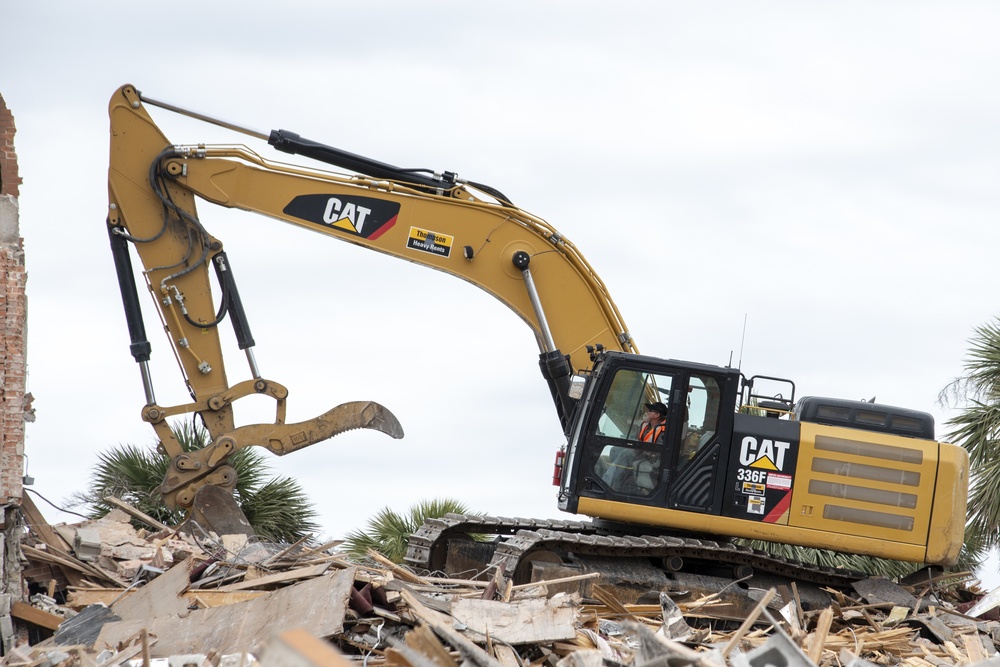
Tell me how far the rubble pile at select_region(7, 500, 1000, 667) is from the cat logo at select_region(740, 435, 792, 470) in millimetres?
1328

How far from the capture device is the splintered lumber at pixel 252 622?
8695 mm

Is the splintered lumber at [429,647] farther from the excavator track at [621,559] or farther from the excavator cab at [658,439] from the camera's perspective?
the excavator cab at [658,439]

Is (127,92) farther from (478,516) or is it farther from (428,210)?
(478,516)

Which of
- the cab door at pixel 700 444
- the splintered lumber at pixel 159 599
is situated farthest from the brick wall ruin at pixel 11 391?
the cab door at pixel 700 444

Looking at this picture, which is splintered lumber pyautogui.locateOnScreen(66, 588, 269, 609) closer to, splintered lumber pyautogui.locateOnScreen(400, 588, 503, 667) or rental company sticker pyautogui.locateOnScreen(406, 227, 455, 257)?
splintered lumber pyautogui.locateOnScreen(400, 588, 503, 667)

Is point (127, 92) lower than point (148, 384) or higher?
higher

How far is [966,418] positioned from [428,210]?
11.6 m

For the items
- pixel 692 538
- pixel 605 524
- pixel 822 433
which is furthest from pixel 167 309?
pixel 822 433

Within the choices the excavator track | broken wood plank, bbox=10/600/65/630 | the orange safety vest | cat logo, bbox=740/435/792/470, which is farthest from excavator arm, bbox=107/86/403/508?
cat logo, bbox=740/435/792/470

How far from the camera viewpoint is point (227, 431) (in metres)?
13.2

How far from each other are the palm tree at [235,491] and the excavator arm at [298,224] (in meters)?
4.07

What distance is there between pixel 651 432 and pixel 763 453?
1214 millimetres

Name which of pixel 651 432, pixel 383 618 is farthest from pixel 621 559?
pixel 383 618

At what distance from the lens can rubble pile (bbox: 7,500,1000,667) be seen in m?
8.30
